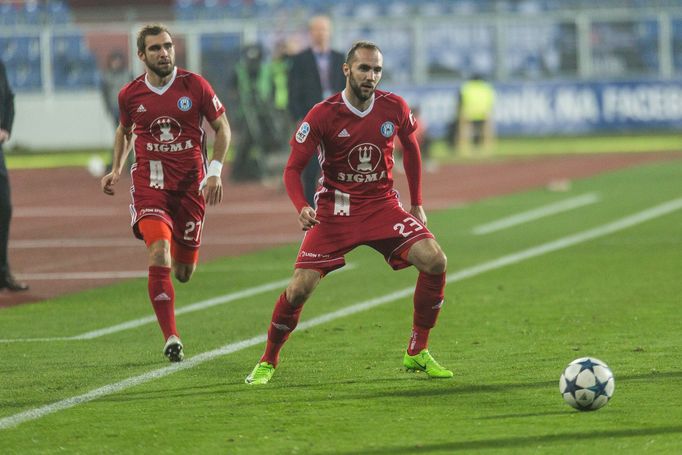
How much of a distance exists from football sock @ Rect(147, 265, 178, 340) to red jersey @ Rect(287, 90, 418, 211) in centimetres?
123

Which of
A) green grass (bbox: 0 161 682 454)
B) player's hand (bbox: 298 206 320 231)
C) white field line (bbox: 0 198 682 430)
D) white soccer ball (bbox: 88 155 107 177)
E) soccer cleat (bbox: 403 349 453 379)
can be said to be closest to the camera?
green grass (bbox: 0 161 682 454)

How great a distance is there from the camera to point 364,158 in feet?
26.9

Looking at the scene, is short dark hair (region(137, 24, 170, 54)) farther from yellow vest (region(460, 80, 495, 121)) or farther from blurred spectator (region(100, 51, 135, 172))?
yellow vest (region(460, 80, 495, 121))

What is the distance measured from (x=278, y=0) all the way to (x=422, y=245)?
33252 millimetres

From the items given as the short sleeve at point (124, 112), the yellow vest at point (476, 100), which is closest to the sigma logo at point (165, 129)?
the short sleeve at point (124, 112)

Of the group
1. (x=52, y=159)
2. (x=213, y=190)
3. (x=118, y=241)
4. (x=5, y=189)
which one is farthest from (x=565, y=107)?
(x=213, y=190)

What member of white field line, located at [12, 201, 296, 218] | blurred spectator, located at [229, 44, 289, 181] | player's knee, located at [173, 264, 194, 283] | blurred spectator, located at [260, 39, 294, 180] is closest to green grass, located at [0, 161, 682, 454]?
player's knee, located at [173, 264, 194, 283]

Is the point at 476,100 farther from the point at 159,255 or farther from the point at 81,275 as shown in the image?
the point at 159,255

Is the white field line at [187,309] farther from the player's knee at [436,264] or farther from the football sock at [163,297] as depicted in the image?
the player's knee at [436,264]

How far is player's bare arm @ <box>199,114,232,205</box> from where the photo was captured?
8.92 metres

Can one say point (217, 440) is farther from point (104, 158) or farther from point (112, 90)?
point (104, 158)

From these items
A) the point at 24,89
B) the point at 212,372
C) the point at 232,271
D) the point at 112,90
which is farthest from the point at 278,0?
the point at 212,372

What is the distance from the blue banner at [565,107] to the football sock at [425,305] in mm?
28070

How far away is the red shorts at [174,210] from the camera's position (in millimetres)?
9242
